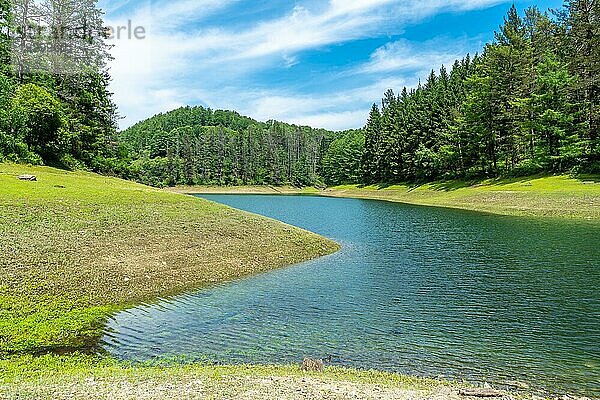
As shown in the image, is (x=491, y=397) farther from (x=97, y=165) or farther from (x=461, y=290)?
(x=97, y=165)

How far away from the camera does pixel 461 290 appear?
20.4 meters

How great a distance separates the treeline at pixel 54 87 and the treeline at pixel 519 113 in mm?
60614

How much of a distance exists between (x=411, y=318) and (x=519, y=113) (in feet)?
235

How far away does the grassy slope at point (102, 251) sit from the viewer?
15695mm

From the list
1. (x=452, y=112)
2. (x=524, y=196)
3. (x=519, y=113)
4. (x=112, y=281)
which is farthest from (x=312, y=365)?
(x=452, y=112)

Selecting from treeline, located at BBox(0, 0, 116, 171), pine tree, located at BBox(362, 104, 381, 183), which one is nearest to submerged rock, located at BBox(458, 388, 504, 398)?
treeline, located at BBox(0, 0, 116, 171)

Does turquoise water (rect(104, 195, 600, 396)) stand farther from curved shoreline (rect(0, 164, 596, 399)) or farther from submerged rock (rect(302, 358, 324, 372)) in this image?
curved shoreline (rect(0, 164, 596, 399))

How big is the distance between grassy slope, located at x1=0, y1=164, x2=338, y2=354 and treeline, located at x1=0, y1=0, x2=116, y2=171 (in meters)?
15.3

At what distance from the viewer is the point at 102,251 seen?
23.0m

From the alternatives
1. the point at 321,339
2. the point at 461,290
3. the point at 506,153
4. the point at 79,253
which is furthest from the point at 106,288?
the point at 506,153

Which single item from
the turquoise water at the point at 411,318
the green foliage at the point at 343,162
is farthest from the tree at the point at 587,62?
the green foliage at the point at 343,162

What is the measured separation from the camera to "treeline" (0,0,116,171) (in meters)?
48.3

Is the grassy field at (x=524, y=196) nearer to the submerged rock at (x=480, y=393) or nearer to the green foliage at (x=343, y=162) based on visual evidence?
the submerged rock at (x=480, y=393)

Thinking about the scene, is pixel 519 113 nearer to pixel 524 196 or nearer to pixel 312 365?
pixel 524 196
